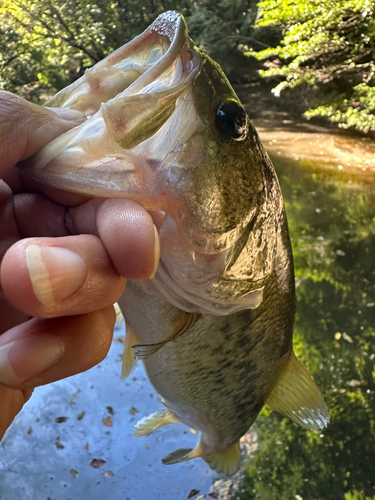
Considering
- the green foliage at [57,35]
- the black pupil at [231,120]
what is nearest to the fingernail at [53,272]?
the black pupil at [231,120]

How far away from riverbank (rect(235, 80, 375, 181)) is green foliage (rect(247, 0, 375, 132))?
1.29 ft

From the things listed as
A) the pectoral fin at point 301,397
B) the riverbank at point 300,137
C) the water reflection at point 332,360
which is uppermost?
the pectoral fin at point 301,397

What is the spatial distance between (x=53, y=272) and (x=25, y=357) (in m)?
0.16

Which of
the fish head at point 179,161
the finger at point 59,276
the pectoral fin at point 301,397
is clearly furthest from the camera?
the pectoral fin at point 301,397

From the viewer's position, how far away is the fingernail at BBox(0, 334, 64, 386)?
0.52m

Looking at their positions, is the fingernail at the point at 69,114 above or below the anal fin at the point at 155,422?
above

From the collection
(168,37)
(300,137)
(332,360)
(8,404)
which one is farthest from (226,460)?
(300,137)

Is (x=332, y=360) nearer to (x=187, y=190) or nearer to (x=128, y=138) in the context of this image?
(x=187, y=190)

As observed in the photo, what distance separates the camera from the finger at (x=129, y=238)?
480 mm

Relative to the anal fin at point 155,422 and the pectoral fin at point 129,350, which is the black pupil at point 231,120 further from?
the anal fin at point 155,422

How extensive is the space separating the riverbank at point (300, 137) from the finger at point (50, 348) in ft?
14.1

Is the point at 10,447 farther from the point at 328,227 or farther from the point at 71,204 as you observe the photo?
the point at 328,227

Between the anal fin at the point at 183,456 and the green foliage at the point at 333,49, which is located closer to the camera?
the anal fin at the point at 183,456

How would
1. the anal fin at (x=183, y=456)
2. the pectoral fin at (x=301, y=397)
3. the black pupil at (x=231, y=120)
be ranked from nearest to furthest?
the black pupil at (x=231, y=120), the pectoral fin at (x=301, y=397), the anal fin at (x=183, y=456)
